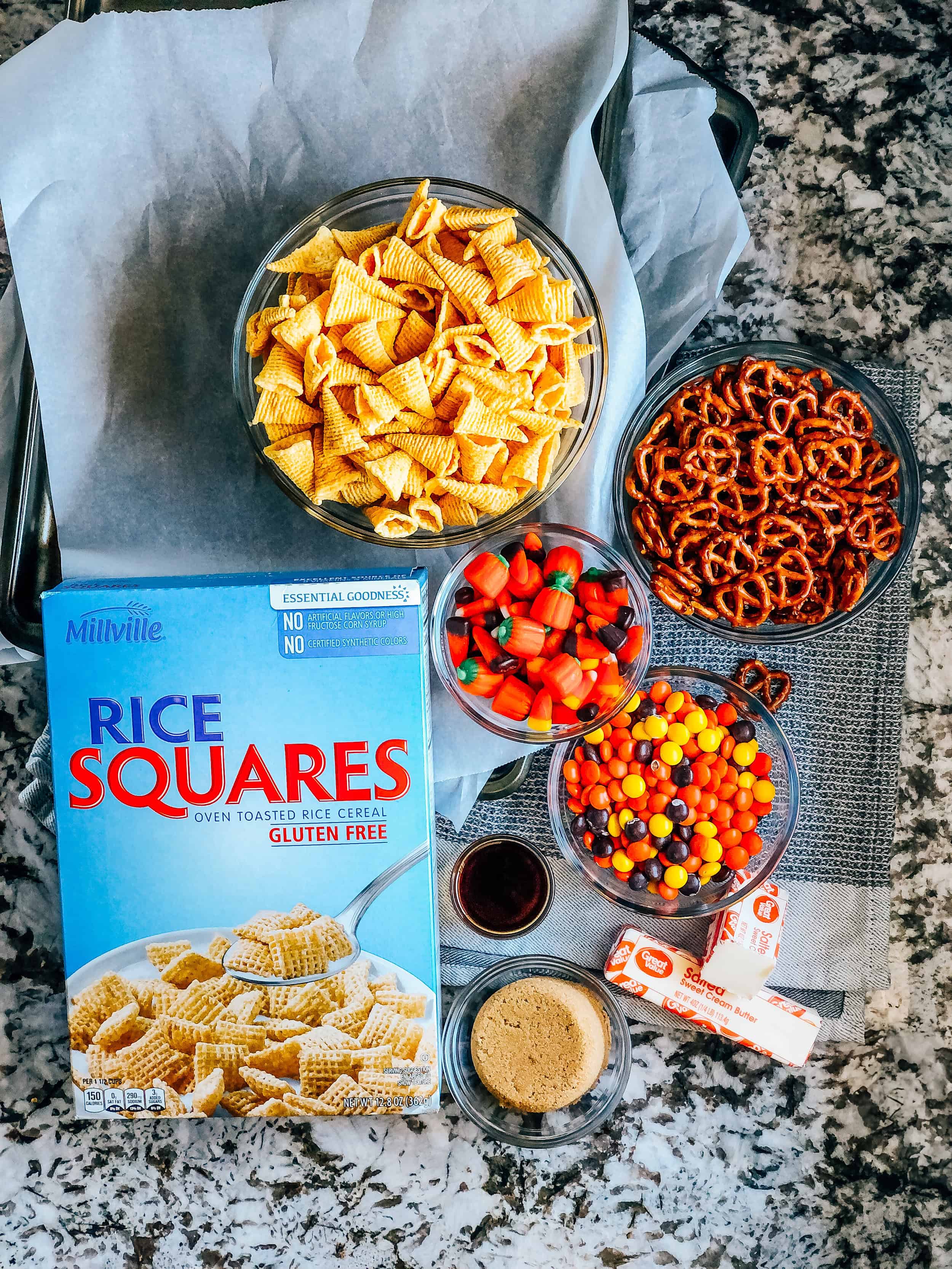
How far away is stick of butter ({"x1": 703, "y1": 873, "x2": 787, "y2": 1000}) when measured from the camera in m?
1.77

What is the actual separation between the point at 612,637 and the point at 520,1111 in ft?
3.03

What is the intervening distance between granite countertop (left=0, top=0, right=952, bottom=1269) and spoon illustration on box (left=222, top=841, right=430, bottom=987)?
487 millimetres

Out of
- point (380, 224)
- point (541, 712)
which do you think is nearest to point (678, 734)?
point (541, 712)

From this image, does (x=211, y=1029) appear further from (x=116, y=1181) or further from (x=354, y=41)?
(x=354, y=41)

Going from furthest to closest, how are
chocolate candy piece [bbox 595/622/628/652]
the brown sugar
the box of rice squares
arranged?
1. the brown sugar
2. chocolate candy piece [bbox 595/622/628/652]
3. the box of rice squares

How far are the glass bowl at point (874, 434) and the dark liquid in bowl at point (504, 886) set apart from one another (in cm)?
56

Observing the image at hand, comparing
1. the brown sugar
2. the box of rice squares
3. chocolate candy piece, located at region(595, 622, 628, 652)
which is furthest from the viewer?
the brown sugar

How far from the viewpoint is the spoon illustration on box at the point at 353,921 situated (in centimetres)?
159

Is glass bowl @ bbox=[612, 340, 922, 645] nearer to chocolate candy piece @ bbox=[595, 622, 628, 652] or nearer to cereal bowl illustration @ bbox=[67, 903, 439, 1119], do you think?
chocolate candy piece @ bbox=[595, 622, 628, 652]

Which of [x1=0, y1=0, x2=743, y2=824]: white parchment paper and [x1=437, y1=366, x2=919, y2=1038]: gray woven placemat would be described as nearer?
[x1=0, y1=0, x2=743, y2=824]: white parchment paper

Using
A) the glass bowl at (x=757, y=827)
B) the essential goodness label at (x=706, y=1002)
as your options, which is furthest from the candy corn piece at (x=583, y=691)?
the essential goodness label at (x=706, y=1002)

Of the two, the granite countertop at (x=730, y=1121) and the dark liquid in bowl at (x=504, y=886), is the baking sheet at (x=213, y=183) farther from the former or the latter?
the dark liquid in bowl at (x=504, y=886)

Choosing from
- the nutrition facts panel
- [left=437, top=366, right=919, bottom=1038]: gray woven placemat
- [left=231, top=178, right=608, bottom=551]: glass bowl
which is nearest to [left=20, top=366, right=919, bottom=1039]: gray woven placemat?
[left=437, top=366, right=919, bottom=1038]: gray woven placemat

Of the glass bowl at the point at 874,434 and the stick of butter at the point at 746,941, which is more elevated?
the glass bowl at the point at 874,434
